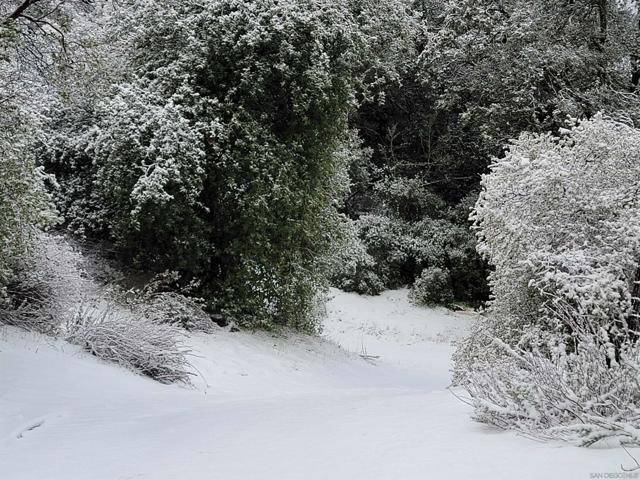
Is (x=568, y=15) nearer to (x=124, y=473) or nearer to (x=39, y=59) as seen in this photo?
(x=39, y=59)

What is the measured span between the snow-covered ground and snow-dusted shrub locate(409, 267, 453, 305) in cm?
1044

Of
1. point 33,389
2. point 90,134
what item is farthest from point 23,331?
point 90,134

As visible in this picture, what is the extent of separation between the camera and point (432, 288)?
1952 cm

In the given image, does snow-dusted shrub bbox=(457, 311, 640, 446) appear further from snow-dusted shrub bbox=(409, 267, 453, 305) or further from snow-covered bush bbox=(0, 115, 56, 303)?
snow-dusted shrub bbox=(409, 267, 453, 305)

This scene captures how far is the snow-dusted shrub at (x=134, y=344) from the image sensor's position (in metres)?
7.71

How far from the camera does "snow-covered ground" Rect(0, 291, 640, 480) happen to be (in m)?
3.28

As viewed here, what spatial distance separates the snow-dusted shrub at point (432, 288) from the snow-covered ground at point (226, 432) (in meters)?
10.4

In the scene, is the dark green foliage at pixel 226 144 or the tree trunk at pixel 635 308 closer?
the tree trunk at pixel 635 308

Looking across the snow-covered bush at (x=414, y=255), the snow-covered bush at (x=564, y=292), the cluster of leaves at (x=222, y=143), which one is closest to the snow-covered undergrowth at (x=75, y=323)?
the cluster of leaves at (x=222, y=143)

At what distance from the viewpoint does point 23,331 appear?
767cm

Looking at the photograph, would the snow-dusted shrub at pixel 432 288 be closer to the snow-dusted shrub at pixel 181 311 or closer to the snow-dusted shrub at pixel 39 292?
the snow-dusted shrub at pixel 181 311

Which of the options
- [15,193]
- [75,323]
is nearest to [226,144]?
[75,323]

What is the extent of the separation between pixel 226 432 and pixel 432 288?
15.5m

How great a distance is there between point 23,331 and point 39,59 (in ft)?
9.86
